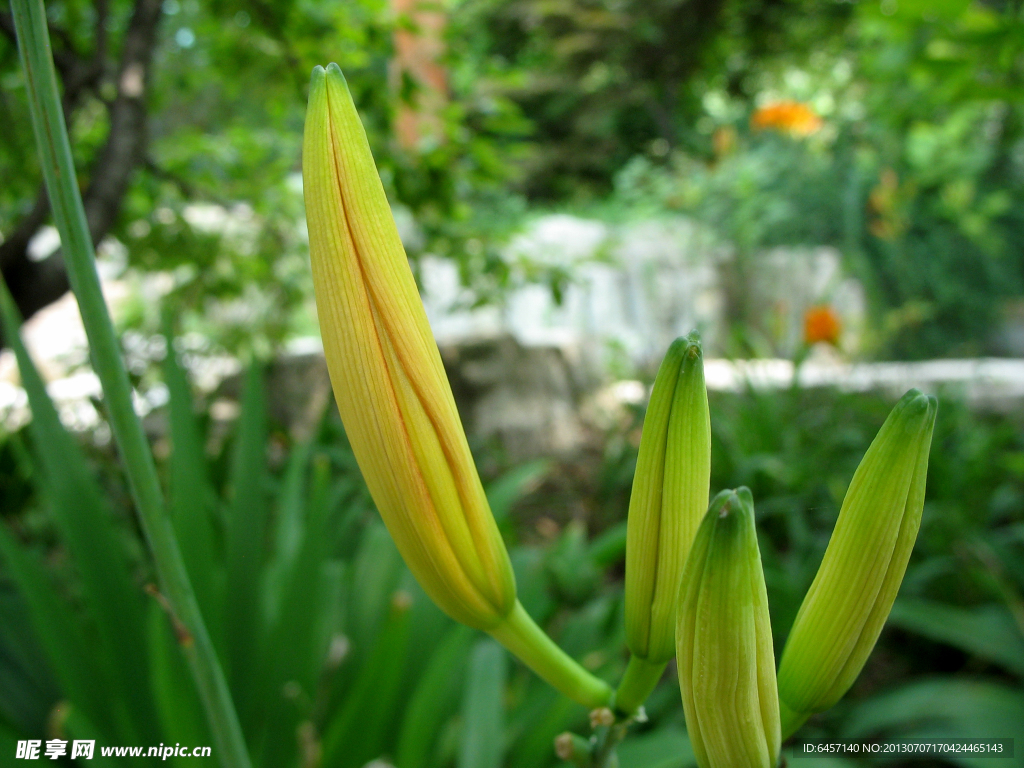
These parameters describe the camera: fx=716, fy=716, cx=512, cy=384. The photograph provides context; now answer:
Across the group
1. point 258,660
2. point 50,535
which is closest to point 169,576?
point 258,660

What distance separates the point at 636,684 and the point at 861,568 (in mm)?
66

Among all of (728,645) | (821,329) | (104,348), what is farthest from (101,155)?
(821,329)

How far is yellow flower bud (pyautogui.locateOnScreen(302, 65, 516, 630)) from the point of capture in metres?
0.15

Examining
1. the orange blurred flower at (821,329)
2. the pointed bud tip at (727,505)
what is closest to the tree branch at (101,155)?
the pointed bud tip at (727,505)

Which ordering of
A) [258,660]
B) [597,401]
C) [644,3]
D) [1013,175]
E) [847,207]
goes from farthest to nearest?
1. [644,3]
2. [847,207]
3. [1013,175]
4. [597,401]
5. [258,660]

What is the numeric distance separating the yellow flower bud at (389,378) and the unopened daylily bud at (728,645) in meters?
0.05

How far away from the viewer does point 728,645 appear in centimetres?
16

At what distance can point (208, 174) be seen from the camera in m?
1.40

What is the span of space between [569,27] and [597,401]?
4459 mm

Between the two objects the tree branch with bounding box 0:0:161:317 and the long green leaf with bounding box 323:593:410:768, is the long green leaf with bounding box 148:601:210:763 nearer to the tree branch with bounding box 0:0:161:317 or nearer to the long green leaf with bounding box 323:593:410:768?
the long green leaf with bounding box 323:593:410:768

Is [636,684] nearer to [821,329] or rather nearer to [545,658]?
[545,658]

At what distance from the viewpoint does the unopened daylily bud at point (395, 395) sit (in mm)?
148

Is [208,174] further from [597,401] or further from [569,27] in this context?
A: [569,27]

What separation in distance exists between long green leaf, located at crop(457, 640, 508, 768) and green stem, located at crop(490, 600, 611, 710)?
54cm
